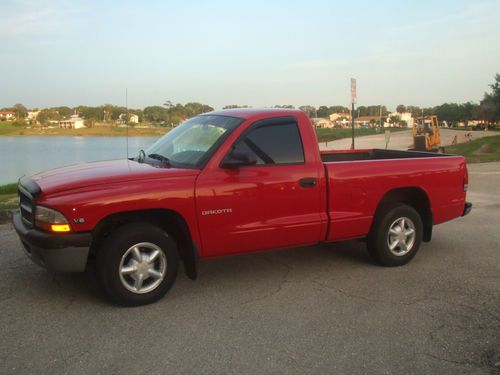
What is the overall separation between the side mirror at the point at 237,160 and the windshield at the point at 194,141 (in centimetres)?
18

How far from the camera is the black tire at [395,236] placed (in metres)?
5.35

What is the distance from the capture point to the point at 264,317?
4008mm

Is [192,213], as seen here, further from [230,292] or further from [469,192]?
[469,192]

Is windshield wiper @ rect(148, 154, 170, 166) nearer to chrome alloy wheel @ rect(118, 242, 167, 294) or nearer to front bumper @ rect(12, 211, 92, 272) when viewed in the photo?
chrome alloy wheel @ rect(118, 242, 167, 294)

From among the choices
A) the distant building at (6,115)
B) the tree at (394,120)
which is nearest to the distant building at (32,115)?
the distant building at (6,115)

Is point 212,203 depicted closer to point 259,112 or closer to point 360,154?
point 259,112

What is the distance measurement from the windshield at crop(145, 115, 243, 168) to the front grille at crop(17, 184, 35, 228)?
Answer: 4.24ft

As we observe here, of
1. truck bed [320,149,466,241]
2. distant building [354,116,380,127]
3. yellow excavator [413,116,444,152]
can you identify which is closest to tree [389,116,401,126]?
distant building [354,116,380,127]

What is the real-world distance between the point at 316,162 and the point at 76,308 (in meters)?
2.63

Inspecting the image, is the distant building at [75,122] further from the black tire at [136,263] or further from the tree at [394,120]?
the tree at [394,120]

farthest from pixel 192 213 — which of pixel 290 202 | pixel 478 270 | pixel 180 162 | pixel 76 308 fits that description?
pixel 478 270

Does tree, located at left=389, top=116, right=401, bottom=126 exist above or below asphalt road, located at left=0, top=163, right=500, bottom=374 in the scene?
above

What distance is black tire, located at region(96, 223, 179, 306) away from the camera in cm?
405

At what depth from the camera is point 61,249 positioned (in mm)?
3898
